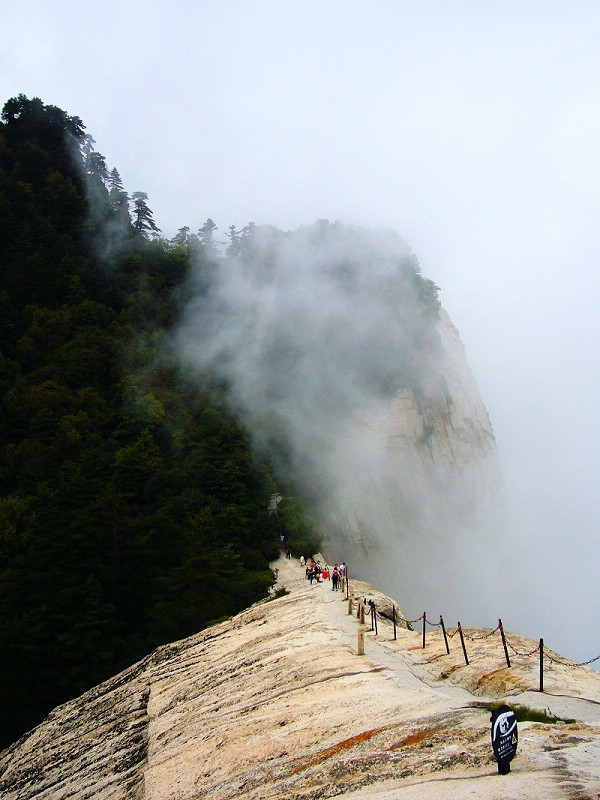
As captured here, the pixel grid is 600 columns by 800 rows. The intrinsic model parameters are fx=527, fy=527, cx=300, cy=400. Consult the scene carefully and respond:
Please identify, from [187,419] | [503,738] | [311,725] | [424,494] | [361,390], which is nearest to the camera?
[503,738]

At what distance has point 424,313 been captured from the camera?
62188 mm

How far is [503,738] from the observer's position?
490cm

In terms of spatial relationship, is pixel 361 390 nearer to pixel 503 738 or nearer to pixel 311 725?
pixel 311 725

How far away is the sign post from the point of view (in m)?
4.86

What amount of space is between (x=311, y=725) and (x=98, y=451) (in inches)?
1213

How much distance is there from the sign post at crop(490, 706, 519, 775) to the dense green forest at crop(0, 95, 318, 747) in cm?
1792

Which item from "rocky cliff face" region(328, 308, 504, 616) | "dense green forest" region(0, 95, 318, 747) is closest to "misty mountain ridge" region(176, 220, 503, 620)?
"rocky cliff face" region(328, 308, 504, 616)

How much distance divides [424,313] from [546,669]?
5659 centimetres

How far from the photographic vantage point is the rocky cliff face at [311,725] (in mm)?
5391

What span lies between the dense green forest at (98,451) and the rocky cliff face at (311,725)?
22.5 feet

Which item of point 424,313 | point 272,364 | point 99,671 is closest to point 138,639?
point 99,671

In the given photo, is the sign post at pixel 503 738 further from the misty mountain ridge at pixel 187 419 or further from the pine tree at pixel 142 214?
the pine tree at pixel 142 214

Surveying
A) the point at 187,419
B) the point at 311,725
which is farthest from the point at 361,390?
the point at 311,725

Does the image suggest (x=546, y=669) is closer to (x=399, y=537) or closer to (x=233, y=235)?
(x=399, y=537)
